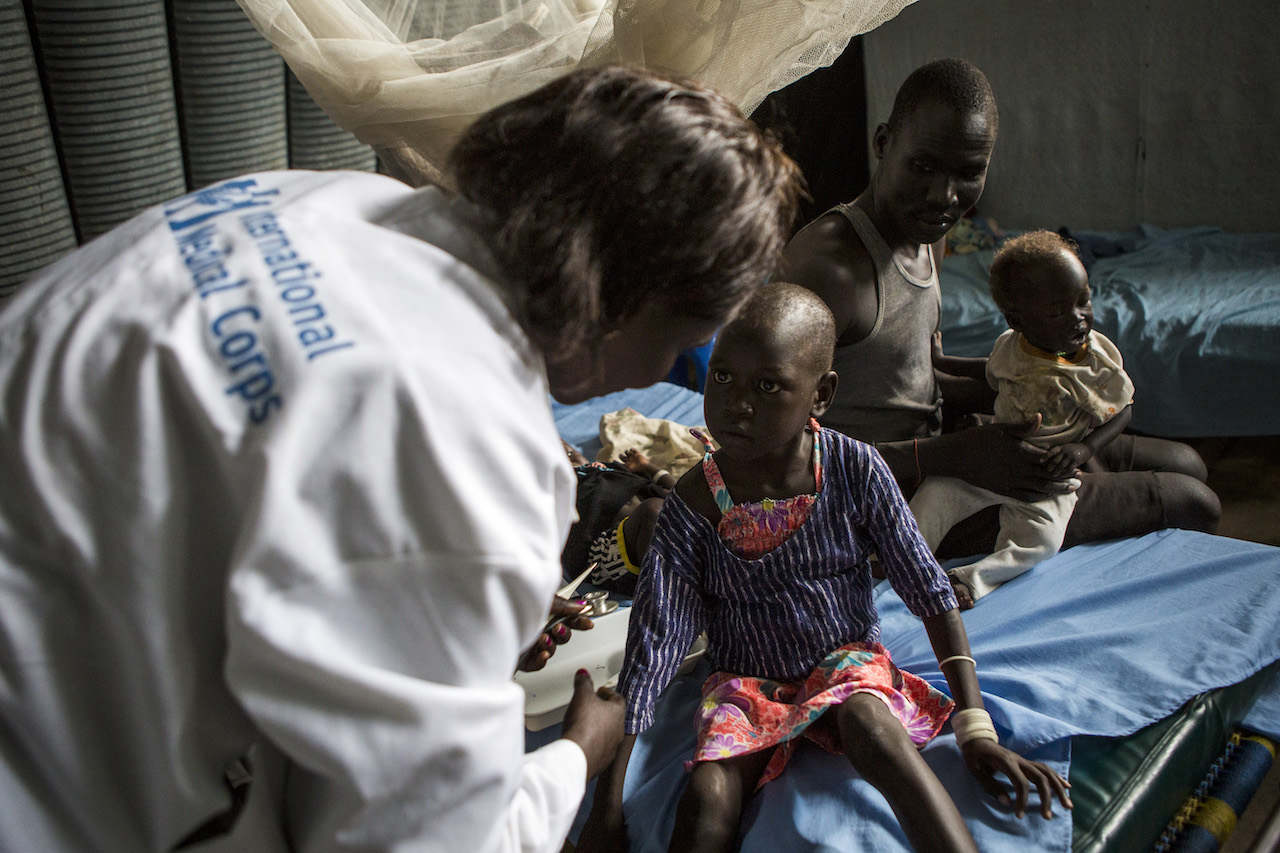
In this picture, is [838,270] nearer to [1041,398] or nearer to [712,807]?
[1041,398]

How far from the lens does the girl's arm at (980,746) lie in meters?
1.33

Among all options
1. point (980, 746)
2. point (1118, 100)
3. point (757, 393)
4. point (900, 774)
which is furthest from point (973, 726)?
point (1118, 100)

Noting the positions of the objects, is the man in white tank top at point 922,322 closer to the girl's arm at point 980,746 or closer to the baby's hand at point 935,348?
the baby's hand at point 935,348

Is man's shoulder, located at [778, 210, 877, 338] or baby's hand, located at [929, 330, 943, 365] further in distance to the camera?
baby's hand, located at [929, 330, 943, 365]

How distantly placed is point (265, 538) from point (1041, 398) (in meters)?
1.77

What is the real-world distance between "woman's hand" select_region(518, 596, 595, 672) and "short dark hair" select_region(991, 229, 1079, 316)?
3.54ft

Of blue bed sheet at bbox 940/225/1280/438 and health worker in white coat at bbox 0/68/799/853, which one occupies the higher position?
health worker in white coat at bbox 0/68/799/853

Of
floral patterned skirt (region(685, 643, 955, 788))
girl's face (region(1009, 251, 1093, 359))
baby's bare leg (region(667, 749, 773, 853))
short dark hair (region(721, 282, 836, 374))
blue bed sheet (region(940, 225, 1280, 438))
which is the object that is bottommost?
blue bed sheet (region(940, 225, 1280, 438))

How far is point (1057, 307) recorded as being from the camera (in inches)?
75.3

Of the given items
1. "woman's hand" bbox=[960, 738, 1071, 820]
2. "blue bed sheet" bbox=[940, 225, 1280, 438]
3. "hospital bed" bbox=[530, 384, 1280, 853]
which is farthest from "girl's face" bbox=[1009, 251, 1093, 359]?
"blue bed sheet" bbox=[940, 225, 1280, 438]

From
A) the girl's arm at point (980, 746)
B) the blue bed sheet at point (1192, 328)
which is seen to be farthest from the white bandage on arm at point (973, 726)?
the blue bed sheet at point (1192, 328)

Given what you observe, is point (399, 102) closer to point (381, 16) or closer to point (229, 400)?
point (381, 16)

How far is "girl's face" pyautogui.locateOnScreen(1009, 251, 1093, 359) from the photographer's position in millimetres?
1889

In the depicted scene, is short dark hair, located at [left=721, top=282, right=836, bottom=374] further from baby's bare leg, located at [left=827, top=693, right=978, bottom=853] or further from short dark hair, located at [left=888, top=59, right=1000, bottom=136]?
short dark hair, located at [left=888, top=59, right=1000, bottom=136]
